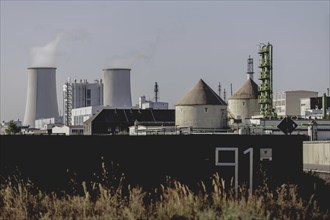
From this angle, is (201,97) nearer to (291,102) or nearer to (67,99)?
(291,102)

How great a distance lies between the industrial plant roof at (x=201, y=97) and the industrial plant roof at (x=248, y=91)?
1133 cm

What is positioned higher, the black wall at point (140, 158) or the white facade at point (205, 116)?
the white facade at point (205, 116)

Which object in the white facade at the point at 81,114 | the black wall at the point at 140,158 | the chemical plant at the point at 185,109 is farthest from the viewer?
the white facade at the point at 81,114

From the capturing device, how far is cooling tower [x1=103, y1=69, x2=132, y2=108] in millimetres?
127562

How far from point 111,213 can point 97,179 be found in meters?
1.67

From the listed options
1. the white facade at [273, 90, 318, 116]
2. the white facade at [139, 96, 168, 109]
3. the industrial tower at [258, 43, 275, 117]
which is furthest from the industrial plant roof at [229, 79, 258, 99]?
the white facade at [139, 96, 168, 109]

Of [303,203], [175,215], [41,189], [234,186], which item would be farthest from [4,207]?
[303,203]

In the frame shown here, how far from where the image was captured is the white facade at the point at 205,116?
82.0 metres

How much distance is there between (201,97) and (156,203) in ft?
233

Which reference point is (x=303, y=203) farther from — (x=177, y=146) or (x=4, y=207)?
(x=4, y=207)

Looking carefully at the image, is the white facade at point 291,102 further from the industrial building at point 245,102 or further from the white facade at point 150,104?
the industrial building at point 245,102

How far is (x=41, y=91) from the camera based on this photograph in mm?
132000

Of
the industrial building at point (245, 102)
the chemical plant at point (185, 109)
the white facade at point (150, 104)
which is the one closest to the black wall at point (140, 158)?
the chemical plant at point (185, 109)

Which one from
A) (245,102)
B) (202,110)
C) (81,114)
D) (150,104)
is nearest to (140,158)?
(202,110)
